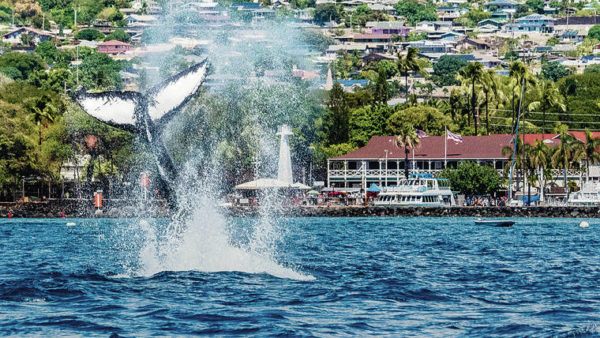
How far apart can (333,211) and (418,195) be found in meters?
9.51

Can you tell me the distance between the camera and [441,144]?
138m

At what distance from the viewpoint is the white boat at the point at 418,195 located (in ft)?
408

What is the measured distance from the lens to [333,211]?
119m

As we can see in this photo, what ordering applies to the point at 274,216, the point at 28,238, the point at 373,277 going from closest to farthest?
the point at 373,277
the point at 28,238
the point at 274,216

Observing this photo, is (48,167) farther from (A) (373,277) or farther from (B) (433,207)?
(A) (373,277)

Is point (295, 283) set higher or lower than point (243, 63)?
lower

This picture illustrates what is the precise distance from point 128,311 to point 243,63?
80617 mm

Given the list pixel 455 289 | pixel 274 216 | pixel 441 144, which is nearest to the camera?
pixel 455 289

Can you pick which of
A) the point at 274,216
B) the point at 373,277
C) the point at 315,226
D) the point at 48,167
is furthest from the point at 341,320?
the point at 48,167

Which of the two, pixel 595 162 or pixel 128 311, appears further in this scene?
pixel 595 162

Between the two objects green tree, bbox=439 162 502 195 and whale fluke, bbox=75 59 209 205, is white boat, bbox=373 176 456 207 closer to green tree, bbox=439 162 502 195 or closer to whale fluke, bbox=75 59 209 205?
green tree, bbox=439 162 502 195

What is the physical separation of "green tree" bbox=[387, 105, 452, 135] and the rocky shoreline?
1138 inches

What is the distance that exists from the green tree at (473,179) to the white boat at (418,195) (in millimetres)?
1031

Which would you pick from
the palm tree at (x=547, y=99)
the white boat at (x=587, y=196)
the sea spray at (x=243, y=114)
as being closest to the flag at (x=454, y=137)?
the white boat at (x=587, y=196)
